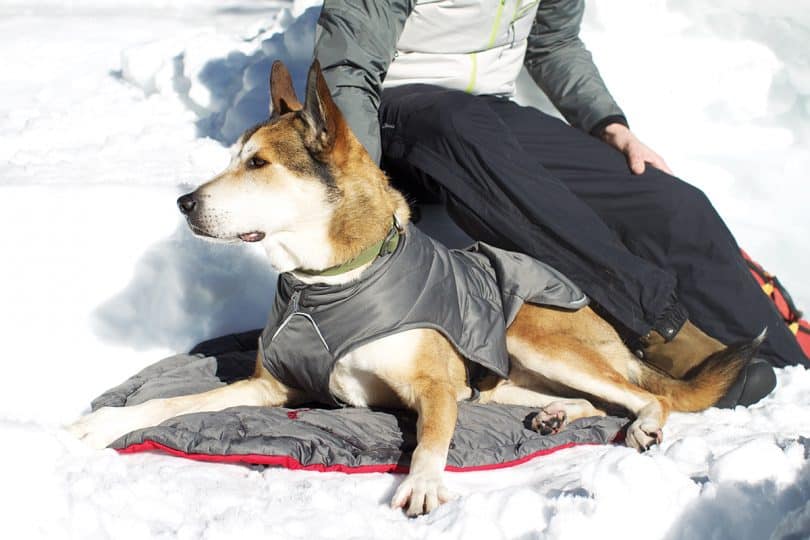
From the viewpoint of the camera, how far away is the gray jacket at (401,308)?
3.04 meters

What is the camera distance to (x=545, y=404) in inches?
142

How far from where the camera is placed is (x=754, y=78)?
5.21m

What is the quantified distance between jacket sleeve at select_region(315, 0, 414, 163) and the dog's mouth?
0.74 meters

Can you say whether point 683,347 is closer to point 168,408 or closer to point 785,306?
point 785,306

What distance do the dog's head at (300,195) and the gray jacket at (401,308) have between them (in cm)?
13

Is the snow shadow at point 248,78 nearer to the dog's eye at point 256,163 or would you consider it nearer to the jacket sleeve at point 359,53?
the jacket sleeve at point 359,53

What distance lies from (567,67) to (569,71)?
0.03 m

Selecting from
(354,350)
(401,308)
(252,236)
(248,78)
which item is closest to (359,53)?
(252,236)

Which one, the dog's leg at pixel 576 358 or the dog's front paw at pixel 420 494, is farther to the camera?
the dog's leg at pixel 576 358

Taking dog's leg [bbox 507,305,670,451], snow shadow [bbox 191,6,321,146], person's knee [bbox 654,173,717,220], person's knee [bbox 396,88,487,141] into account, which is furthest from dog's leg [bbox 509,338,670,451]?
snow shadow [bbox 191,6,321,146]

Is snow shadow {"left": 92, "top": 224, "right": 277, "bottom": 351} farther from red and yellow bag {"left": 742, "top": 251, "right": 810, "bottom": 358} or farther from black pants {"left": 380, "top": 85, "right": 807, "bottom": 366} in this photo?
red and yellow bag {"left": 742, "top": 251, "right": 810, "bottom": 358}

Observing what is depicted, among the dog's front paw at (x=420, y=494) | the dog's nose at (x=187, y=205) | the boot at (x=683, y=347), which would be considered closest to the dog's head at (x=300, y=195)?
the dog's nose at (x=187, y=205)

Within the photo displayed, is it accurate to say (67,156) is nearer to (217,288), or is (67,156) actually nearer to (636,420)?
(217,288)

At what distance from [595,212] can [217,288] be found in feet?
5.95
